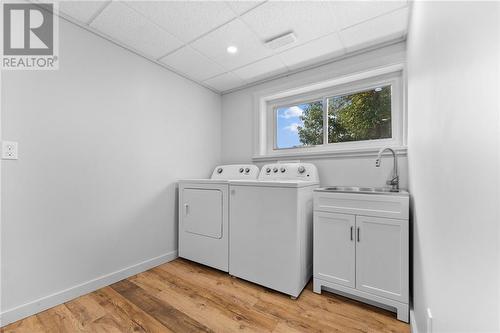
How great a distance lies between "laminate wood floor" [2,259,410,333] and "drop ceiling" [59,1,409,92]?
2167mm

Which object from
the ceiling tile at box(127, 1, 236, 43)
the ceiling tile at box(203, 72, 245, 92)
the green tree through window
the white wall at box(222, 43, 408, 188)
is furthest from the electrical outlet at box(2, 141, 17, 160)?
the green tree through window

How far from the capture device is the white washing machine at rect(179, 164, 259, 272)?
6.77 feet

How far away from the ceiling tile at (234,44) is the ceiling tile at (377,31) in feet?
2.37

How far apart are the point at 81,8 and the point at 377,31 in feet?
7.57

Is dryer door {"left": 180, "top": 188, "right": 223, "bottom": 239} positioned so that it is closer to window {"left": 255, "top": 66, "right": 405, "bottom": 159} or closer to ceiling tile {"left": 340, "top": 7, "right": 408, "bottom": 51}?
window {"left": 255, "top": 66, "right": 405, "bottom": 159}

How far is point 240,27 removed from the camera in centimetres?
175

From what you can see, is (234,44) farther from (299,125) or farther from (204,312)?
(204,312)

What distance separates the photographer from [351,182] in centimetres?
212

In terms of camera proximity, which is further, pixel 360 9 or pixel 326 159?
pixel 326 159

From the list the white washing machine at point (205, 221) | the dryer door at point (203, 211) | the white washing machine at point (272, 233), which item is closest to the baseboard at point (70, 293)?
A: the white washing machine at point (205, 221)

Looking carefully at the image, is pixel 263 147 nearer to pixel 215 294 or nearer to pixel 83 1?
pixel 215 294

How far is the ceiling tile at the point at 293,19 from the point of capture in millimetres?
1534

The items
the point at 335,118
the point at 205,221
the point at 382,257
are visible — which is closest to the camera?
the point at 382,257

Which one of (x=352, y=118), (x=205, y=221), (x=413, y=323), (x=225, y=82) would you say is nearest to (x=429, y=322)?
(x=413, y=323)
